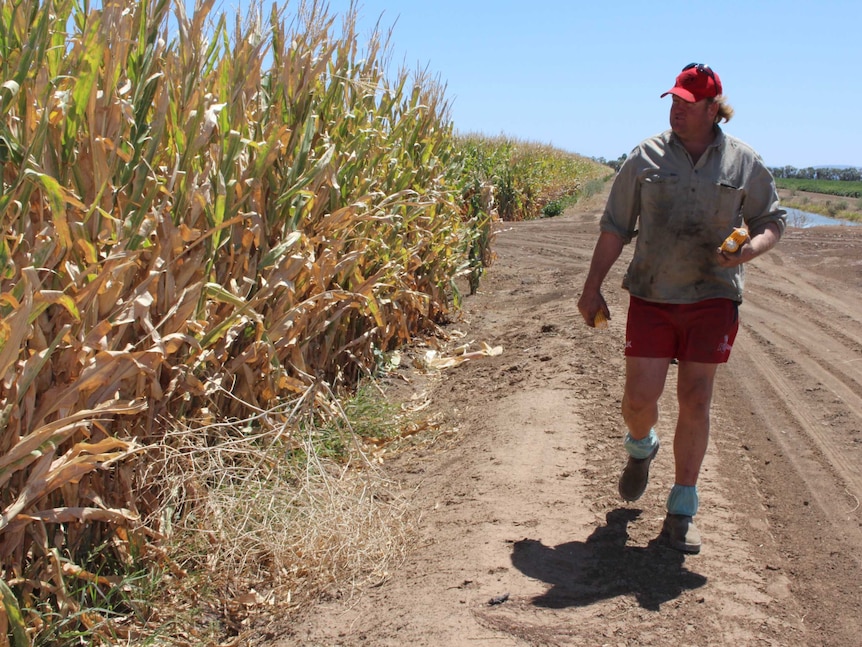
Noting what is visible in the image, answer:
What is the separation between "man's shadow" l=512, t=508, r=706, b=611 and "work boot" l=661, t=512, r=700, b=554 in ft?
0.16

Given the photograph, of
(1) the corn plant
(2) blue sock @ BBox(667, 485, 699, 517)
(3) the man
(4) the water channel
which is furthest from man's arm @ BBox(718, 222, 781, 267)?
(4) the water channel

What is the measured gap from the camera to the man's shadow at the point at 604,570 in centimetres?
365

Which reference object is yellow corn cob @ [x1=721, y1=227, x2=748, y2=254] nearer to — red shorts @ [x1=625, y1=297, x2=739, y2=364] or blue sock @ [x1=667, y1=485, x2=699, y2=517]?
red shorts @ [x1=625, y1=297, x2=739, y2=364]

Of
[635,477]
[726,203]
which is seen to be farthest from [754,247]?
[635,477]

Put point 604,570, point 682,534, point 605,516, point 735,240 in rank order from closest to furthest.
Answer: point 735,240 → point 604,570 → point 682,534 → point 605,516

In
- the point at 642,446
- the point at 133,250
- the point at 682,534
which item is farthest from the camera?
the point at 642,446

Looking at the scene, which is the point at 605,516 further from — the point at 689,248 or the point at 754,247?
the point at 754,247

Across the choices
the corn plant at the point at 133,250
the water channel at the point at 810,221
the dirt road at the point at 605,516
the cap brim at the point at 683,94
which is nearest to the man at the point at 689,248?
the cap brim at the point at 683,94

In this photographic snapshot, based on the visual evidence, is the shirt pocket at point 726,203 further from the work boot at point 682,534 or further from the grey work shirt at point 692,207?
the work boot at point 682,534

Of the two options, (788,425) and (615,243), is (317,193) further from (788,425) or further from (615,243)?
(788,425)

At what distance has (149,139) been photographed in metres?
3.65

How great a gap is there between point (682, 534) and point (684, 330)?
0.90 meters

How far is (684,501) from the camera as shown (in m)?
4.02

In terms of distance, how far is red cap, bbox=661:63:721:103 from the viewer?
3875 mm
